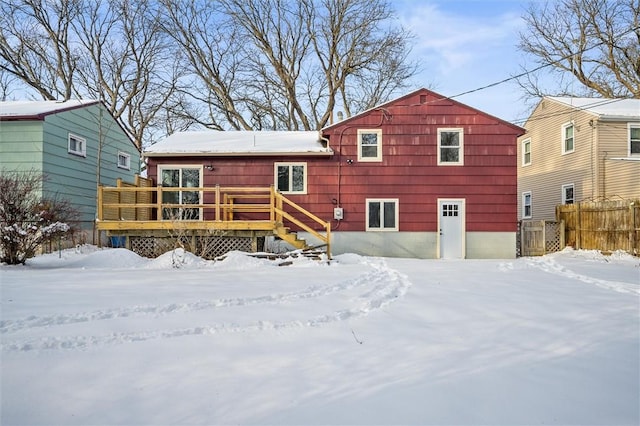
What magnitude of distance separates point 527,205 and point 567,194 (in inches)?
124

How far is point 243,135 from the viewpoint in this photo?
15.2m

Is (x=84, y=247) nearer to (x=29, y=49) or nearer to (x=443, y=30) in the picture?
(x=443, y=30)

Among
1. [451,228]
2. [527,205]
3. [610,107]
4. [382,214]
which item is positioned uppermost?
[610,107]

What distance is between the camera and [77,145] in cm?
1562

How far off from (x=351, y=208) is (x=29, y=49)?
835 inches

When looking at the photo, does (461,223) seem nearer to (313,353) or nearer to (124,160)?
(313,353)

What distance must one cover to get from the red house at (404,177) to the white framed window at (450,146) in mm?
33

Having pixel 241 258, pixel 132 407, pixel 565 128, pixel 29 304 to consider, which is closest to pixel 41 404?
pixel 132 407

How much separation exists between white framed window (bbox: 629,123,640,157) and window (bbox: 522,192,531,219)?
5034mm

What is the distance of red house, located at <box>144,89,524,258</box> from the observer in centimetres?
1348

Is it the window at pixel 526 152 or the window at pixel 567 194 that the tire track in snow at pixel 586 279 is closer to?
the window at pixel 567 194

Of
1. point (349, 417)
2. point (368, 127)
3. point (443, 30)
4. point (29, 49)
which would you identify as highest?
point (29, 49)

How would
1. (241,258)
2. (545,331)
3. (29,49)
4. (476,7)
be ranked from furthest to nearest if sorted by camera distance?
(29,49)
(476,7)
(241,258)
(545,331)

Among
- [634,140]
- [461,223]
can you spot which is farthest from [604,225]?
[634,140]
